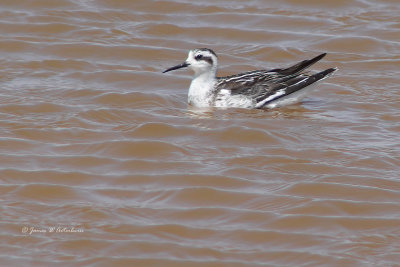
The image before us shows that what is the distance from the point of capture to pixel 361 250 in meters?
9.00

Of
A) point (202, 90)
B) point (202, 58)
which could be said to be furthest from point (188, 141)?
point (202, 58)

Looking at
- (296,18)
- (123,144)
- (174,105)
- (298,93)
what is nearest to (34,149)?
(123,144)

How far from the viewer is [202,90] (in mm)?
13719

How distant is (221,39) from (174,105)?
282 cm

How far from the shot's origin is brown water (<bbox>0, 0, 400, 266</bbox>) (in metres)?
9.17

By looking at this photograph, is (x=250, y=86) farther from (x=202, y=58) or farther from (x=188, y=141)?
(x=188, y=141)

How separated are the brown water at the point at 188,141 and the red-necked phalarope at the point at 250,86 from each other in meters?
0.20

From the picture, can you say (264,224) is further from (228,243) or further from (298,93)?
(298,93)

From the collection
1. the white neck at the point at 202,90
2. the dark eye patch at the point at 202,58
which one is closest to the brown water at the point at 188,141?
the white neck at the point at 202,90

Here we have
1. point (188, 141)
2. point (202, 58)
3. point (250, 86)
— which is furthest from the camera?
point (202, 58)

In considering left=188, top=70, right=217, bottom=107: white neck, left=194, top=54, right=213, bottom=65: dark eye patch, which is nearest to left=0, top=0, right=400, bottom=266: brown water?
left=188, top=70, right=217, bottom=107: white neck

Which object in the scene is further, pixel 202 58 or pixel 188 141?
pixel 202 58

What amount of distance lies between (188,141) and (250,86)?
6.62ft

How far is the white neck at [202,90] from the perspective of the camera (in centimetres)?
1357
